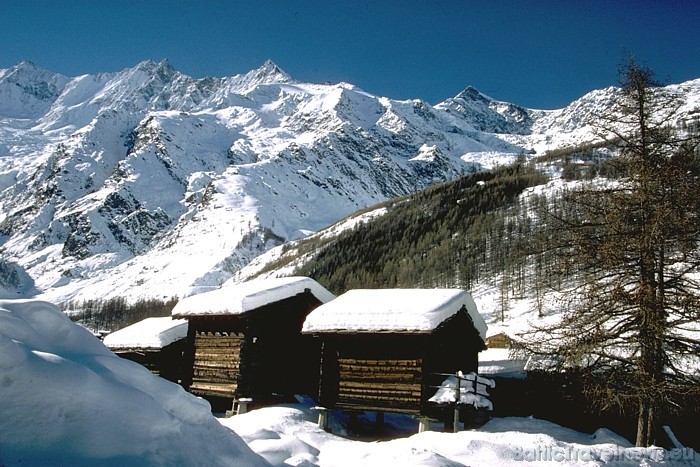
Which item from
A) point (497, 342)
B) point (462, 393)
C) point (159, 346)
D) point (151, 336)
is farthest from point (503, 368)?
point (151, 336)

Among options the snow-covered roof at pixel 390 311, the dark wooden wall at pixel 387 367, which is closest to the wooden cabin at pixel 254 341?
the snow-covered roof at pixel 390 311

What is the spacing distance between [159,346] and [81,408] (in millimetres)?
20462

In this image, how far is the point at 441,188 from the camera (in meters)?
159

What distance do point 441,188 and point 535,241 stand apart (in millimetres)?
147487

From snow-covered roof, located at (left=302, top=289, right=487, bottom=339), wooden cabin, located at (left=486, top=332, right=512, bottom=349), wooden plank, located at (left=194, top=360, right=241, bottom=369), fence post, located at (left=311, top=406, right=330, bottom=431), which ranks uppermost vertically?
snow-covered roof, located at (left=302, top=289, right=487, bottom=339)

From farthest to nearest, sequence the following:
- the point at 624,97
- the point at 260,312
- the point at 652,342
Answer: the point at 260,312 → the point at 624,97 → the point at 652,342

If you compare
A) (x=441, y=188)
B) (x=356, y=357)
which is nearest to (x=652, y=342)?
(x=356, y=357)

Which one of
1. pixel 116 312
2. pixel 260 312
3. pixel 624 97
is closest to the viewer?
pixel 624 97

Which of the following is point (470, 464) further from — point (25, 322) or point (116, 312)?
point (116, 312)

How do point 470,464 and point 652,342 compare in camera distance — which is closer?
point 470,464

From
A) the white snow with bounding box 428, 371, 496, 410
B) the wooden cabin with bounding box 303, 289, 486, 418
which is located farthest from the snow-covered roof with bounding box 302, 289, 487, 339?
the white snow with bounding box 428, 371, 496, 410

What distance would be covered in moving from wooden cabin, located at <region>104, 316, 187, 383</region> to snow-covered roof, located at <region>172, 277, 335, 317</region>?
139 inches

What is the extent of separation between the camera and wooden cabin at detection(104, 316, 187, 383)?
1029 inches

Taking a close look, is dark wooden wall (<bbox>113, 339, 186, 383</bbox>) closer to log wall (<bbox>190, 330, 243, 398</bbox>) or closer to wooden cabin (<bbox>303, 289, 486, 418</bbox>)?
log wall (<bbox>190, 330, 243, 398</bbox>)
